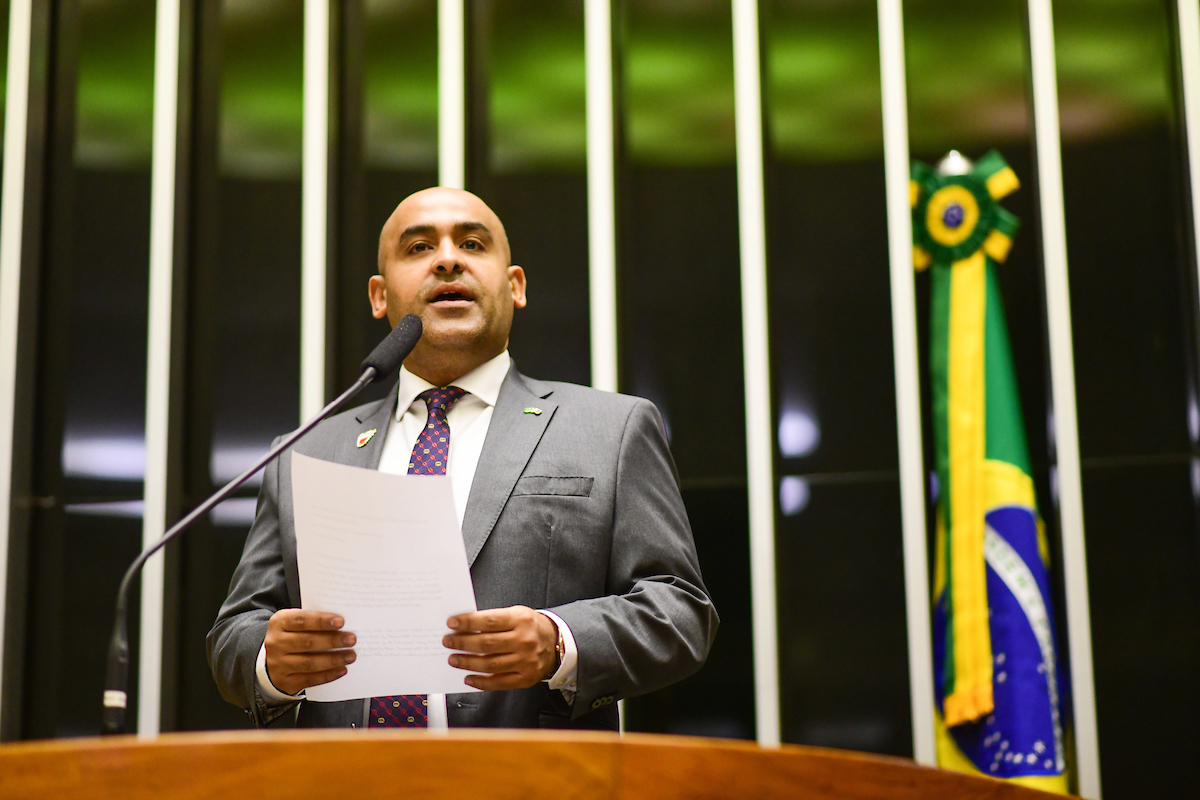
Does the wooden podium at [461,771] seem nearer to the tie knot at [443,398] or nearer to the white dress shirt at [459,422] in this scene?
the white dress shirt at [459,422]

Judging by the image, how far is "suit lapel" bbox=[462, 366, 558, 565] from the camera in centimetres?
165

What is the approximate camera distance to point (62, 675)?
9.12 feet

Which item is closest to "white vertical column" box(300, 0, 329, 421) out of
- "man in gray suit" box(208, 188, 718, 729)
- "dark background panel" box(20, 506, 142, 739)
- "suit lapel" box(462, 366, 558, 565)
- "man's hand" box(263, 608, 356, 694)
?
"dark background panel" box(20, 506, 142, 739)

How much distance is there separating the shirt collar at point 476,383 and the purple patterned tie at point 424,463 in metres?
0.02

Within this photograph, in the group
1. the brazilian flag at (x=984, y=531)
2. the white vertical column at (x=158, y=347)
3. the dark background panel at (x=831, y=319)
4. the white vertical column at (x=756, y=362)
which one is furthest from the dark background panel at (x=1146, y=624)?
the white vertical column at (x=158, y=347)

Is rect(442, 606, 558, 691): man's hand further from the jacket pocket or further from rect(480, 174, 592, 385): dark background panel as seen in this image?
rect(480, 174, 592, 385): dark background panel

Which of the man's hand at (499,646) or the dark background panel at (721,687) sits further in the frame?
the dark background panel at (721,687)

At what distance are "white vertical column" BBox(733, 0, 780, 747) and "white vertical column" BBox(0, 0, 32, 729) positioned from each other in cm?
192

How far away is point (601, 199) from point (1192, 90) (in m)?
1.51

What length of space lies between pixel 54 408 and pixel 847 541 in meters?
2.12

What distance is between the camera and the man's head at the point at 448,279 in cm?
187

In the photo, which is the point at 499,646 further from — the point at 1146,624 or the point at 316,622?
the point at 1146,624

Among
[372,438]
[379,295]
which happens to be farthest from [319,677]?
[379,295]

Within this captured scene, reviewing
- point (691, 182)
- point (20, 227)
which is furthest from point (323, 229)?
point (691, 182)
